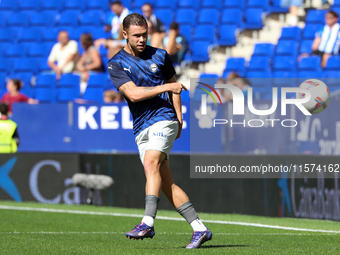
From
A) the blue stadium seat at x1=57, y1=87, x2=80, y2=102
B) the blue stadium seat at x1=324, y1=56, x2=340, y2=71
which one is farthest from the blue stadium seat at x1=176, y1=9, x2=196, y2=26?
the blue stadium seat at x1=324, y1=56, x2=340, y2=71

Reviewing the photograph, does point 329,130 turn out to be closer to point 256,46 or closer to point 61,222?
point 61,222

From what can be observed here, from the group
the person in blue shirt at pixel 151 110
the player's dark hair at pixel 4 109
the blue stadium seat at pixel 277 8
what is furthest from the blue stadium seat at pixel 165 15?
the person in blue shirt at pixel 151 110

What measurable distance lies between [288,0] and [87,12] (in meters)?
5.83

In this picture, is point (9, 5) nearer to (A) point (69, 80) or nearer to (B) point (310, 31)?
(A) point (69, 80)

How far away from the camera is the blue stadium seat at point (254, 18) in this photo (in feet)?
51.1

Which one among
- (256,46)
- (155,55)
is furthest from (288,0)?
(155,55)

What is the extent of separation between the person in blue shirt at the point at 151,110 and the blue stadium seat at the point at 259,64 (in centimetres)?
910

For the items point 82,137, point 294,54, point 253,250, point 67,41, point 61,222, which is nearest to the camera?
point 253,250

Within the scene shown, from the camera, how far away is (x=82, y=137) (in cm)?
1148

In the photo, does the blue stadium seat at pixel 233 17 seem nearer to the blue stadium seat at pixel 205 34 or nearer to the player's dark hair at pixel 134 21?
the blue stadium seat at pixel 205 34

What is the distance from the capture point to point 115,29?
49.7ft

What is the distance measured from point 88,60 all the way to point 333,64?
5.89 m

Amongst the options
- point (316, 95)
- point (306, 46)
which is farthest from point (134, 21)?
point (306, 46)

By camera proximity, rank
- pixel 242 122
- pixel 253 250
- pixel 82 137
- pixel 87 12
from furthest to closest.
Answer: pixel 87 12
pixel 82 137
pixel 242 122
pixel 253 250
